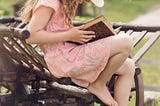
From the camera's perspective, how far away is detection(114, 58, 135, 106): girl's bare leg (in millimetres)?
4504

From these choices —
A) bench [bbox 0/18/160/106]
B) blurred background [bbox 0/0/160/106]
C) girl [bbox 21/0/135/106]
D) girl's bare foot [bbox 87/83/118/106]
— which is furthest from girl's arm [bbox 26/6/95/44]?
blurred background [bbox 0/0/160/106]

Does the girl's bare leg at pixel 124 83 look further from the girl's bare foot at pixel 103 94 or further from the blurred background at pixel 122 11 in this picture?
the blurred background at pixel 122 11

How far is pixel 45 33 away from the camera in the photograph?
4270 mm

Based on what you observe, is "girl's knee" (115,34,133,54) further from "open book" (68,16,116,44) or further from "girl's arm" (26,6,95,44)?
"girl's arm" (26,6,95,44)

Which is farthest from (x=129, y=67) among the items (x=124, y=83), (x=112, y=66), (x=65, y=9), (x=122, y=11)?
(x=122, y=11)

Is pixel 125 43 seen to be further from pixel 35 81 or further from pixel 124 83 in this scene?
Result: pixel 35 81

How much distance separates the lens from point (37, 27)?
13.9 ft

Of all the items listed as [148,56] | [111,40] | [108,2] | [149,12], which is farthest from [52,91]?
[108,2]

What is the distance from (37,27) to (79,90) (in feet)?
2.21

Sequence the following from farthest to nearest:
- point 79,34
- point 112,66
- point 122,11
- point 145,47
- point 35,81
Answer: point 122,11 → point 35,81 → point 145,47 → point 112,66 → point 79,34

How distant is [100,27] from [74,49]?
262 millimetres

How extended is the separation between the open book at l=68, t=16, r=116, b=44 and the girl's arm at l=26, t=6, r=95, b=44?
4 cm

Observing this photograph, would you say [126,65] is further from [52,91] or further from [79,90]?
[52,91]

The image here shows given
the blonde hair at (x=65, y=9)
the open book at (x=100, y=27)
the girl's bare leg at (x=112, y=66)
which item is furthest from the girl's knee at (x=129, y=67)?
the blonde hair at (x=65, y=9)
